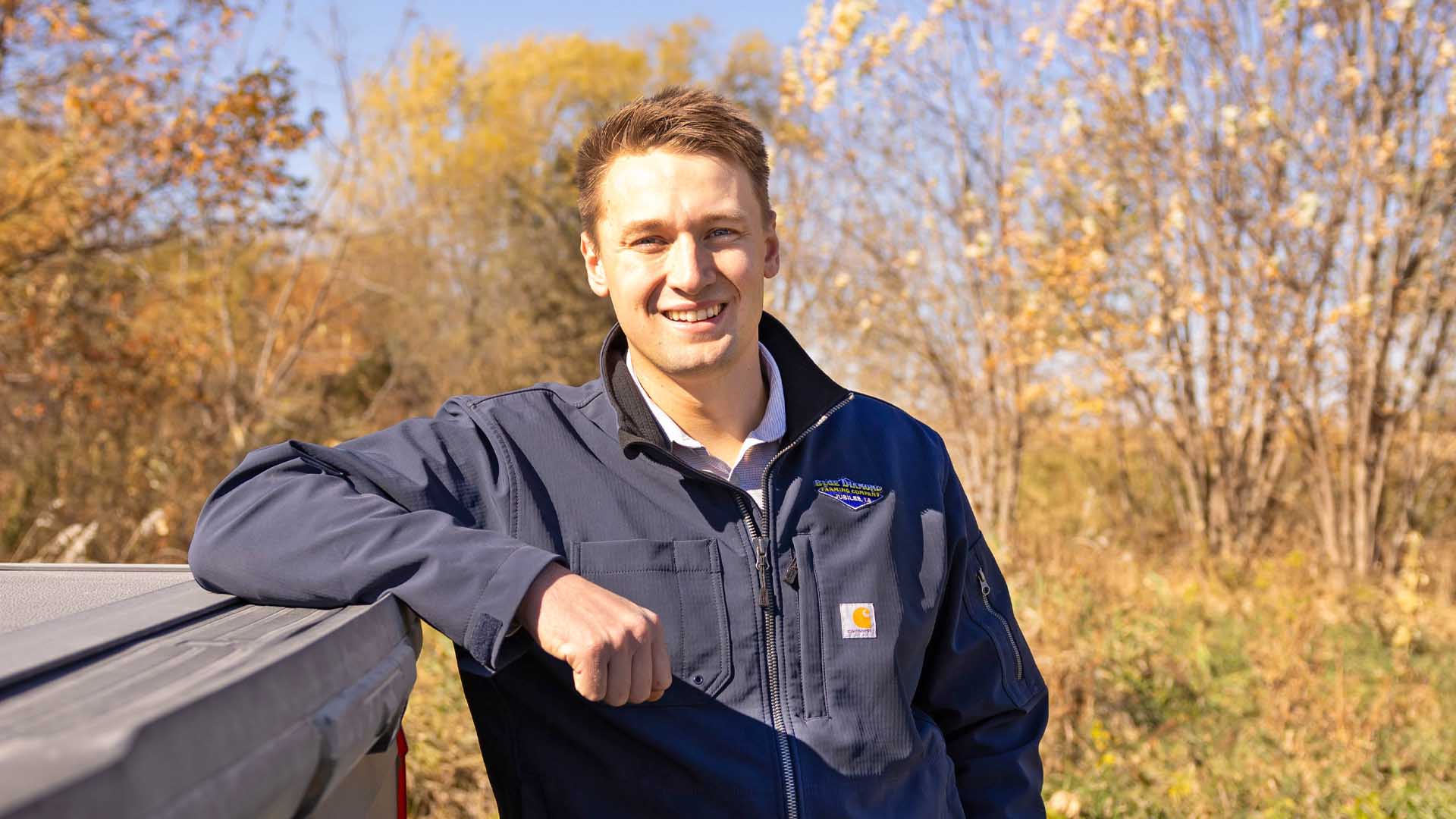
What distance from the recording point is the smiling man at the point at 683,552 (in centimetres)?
166

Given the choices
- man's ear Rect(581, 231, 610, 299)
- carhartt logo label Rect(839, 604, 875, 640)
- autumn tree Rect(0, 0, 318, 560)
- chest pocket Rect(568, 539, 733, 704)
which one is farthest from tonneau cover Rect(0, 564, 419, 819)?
autumn tree Rect(0, 0, 318, 560)

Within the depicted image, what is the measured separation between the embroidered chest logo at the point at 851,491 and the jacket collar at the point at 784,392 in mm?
118

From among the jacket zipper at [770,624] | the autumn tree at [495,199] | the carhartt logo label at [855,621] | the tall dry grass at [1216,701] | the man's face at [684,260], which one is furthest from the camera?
the autumn tree at [495,199]

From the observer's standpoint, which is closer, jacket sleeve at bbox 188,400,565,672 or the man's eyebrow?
jacket sleeve at bbox 188,400,565,672

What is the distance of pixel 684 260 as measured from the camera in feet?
7.36

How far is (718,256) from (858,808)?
96cm

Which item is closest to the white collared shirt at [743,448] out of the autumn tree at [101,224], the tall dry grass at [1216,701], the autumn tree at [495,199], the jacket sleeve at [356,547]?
the jacket sleeve at [356,547]

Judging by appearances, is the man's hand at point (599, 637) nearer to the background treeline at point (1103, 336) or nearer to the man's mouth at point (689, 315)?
the man's mouth at point (689, 315)

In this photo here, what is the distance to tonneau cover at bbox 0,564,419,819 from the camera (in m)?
0.75

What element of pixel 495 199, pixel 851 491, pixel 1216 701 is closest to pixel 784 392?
pixel 851 491

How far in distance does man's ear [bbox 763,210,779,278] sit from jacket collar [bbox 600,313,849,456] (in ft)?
0.38

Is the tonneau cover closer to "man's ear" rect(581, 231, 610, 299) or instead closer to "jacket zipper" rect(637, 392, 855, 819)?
"jacket zipper" rect(637, 392, 855, 819)

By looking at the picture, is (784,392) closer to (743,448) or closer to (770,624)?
(743,448)

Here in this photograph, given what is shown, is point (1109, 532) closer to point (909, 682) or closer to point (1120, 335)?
point (1120, 335)
